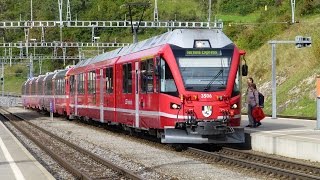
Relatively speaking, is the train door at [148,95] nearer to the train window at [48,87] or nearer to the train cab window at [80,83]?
the train cab window at [80,83]

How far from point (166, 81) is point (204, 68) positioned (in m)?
1.13

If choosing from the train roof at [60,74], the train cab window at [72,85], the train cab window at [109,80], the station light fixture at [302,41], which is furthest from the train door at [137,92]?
the train roof at [60,74]

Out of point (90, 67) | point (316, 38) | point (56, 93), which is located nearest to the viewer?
point (90, 67)

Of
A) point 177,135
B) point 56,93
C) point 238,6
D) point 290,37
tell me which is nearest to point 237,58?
point 177,135

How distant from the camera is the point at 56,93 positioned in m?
46.1

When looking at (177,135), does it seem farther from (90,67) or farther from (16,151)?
(90,67)

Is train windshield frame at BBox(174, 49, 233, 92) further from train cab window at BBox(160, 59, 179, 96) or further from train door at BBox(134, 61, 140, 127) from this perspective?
train door at BBox(134, 61, 140, 127)

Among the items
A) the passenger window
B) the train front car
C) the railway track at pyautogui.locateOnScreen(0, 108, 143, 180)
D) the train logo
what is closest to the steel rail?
the train front car

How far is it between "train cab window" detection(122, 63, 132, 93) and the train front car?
4206 mm

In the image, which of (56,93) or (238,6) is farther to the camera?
(238,6)

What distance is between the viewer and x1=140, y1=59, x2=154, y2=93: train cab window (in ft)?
67.0

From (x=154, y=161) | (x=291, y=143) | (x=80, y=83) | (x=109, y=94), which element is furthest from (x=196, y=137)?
(x=80, y=83)

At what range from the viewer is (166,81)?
19219 mm

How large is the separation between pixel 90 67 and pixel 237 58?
1448 centimetres
